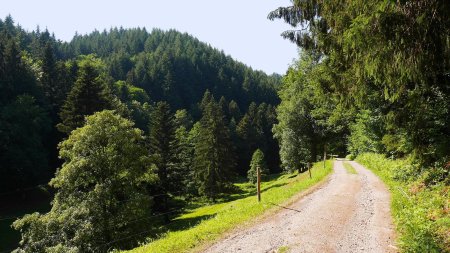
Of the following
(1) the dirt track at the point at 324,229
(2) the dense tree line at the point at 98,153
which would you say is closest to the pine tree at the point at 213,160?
(2) the dense tree line at the point at 98,153

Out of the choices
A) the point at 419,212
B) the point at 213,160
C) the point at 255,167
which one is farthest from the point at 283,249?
the point at 255,167

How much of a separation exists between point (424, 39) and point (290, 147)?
47.7 meters

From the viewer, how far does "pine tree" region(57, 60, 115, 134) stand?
4066 cm

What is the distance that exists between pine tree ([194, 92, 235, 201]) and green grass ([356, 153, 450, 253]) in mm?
40512

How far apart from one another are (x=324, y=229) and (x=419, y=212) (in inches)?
137

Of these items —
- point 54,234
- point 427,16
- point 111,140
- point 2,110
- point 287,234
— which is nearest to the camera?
point 427,16

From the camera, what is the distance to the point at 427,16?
349 inches

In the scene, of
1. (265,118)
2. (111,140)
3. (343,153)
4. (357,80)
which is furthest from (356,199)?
(265,118)

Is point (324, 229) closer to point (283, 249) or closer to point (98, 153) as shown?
point (283, 249)

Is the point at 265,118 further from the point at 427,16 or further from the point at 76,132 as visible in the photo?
the point at 427,16

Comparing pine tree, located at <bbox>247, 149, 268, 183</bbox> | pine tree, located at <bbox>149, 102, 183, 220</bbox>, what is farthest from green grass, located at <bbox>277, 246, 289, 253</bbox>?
pine tree, located at <bbox>247, 149, 268, 183</bbox>

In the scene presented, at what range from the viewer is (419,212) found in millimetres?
12273

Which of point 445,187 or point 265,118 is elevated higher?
point 265,118

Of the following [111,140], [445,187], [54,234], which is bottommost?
[54,234]
